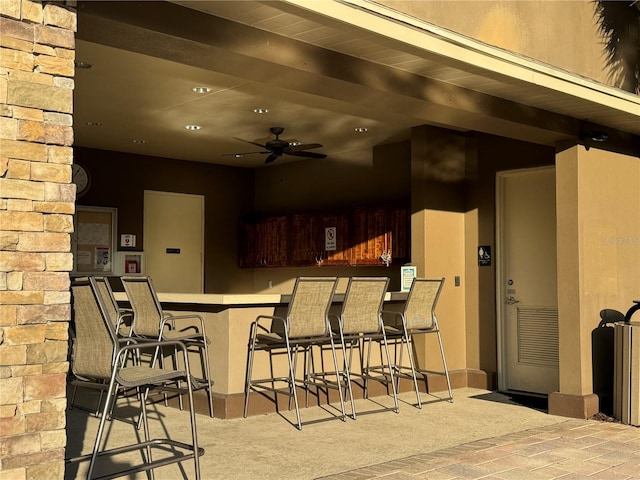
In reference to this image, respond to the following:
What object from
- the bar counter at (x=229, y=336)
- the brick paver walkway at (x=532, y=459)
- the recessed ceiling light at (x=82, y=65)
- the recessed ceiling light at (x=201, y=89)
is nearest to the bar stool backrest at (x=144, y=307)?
the bar counter at (x=229, y=336)

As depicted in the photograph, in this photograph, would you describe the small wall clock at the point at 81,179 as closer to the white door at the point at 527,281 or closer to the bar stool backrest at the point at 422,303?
the bar stool backrest at the point at 422,303

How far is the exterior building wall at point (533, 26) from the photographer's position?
14.3 ft

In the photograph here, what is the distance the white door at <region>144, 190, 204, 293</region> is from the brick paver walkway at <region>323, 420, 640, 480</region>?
5.61m

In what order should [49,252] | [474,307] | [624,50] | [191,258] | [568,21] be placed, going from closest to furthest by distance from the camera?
[49,252] < [568,21] < [624,50] < [474,307] < [191,258]

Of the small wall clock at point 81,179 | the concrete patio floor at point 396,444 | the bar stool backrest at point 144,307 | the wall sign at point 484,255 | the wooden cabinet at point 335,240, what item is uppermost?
the small wall clock at point 81,179

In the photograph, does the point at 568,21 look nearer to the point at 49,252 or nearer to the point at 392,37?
the point at 392,37

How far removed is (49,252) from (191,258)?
23.6 feet

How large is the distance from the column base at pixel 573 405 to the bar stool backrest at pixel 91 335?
380 centimetres

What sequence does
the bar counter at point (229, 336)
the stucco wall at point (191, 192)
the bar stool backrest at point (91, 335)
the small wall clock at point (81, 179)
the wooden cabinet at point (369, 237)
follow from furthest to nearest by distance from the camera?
the stucco wall at point (191, 192) → the small wall clock at point (81, 179) → the wooden cabinet at point (369, 237) → the bar counter at point (229, 336) → the bar stool backrest at point (91, 335)

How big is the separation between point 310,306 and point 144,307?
1.20m

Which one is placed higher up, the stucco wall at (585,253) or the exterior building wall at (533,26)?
the exterior building wall at (533,26)

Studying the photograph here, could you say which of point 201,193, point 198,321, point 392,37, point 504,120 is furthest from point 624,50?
point 201,193

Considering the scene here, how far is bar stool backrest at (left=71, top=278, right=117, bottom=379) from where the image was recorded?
3.28m

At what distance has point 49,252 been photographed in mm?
2812
